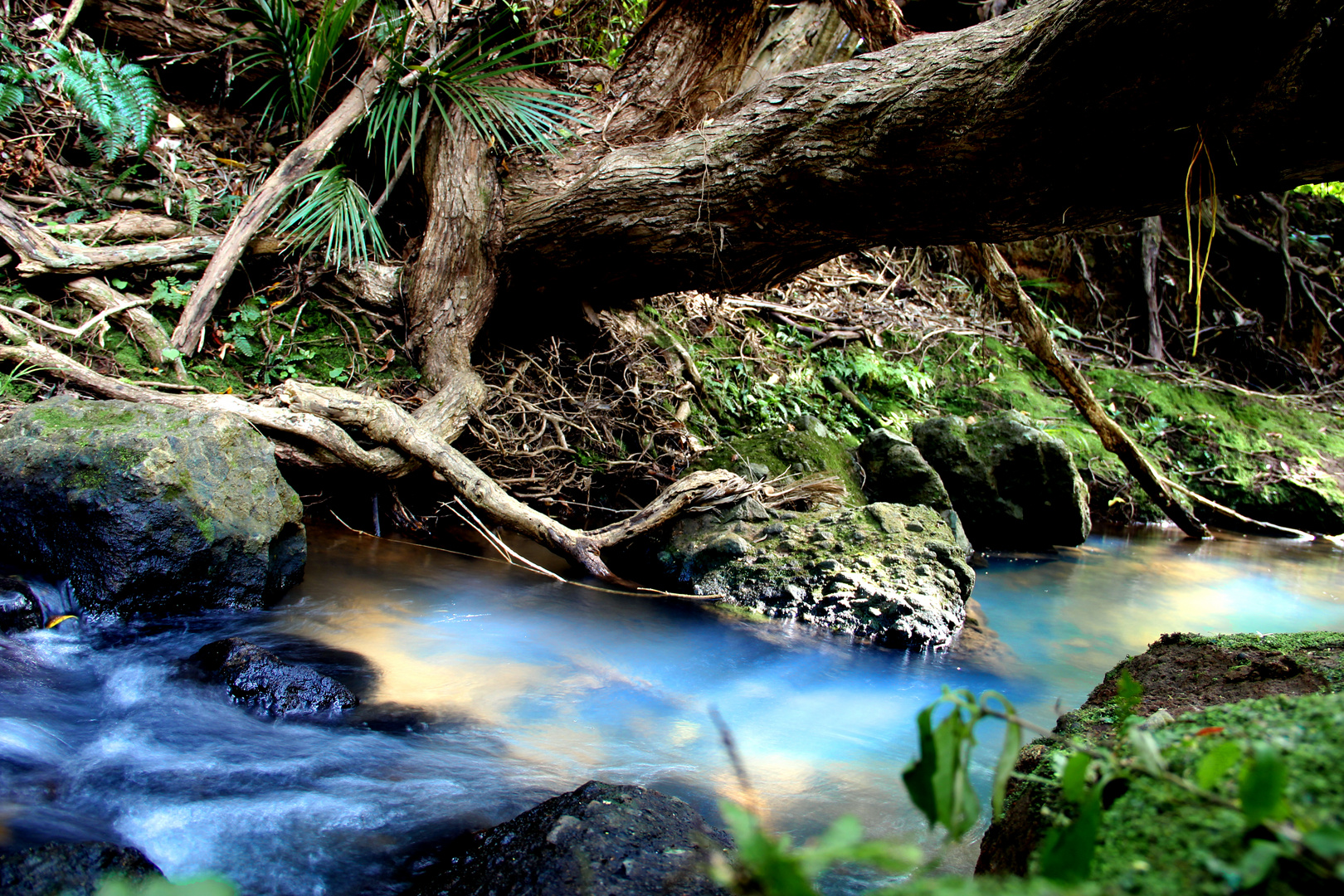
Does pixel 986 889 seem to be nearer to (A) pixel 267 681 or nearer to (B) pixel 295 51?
(A) pixel 267 681

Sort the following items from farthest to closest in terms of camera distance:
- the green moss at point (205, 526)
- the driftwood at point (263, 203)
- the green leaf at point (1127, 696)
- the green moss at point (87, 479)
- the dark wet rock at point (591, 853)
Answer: the driftwood at point (263, 203) → the green moss at point (205, 526) → the green moss at point (87, 479) → the dark wet rock at point (591, 853) → the green leaf at point (1127, 696)

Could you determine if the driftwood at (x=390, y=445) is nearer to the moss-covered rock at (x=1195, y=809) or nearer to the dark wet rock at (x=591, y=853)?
the dark wet rock at (x=591, y=853)

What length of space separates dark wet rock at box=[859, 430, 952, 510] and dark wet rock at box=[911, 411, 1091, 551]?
1.01 feet

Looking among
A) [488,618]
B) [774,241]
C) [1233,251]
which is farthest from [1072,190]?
[1233,251]

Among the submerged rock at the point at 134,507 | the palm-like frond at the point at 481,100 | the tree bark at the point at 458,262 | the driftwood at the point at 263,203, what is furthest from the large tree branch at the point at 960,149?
the submerged rock at the point at 134,507

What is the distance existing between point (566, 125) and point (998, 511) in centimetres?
408

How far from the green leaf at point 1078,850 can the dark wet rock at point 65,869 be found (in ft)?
4.95

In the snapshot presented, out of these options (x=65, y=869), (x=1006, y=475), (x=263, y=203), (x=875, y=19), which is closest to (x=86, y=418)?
(x=263, y=203)

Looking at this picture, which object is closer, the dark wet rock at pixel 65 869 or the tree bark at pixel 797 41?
the dark wet rock at pixel 65 869

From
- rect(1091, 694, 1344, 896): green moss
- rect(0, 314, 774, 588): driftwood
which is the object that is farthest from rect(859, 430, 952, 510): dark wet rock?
rect(1091, 694, 1344, 896): green moss

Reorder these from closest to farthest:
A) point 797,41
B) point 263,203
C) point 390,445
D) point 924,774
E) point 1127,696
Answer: point 924,774
point 1127,696
point 390,445
point 263,203
point 797,41

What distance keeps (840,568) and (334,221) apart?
3855mm

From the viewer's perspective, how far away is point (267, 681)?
97.1 inches

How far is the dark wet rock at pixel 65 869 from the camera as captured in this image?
1235mm
